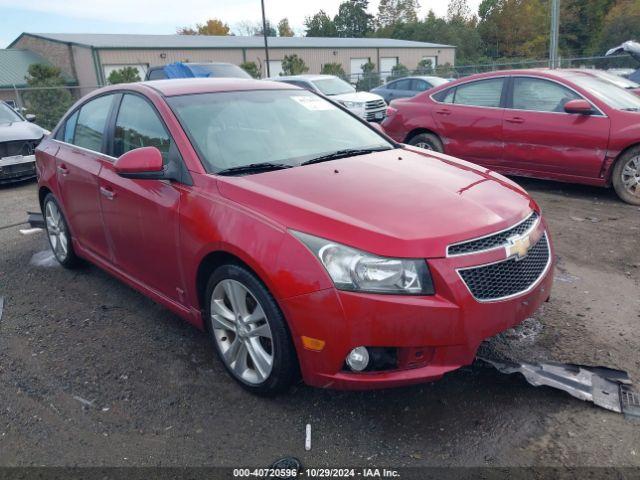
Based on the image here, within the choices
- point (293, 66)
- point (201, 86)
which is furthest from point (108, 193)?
point (293, 66)

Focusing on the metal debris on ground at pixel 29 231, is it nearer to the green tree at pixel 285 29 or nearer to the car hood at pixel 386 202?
the car hood at pixel 386 202

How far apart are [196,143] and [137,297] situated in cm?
171

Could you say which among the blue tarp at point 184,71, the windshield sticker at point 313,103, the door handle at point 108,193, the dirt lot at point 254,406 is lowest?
the dirt lot at point 254,406

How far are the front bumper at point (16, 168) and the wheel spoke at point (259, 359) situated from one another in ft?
25.9

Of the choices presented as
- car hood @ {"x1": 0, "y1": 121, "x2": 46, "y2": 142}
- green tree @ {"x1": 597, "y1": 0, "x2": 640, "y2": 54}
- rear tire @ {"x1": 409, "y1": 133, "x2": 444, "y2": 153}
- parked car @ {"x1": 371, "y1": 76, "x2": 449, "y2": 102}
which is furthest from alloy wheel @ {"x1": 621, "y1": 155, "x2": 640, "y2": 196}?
green tree @ {"x1": 597, "y1": 0, "x2": 640, "y2": 54}

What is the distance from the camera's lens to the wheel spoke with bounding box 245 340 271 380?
2805 millimetres

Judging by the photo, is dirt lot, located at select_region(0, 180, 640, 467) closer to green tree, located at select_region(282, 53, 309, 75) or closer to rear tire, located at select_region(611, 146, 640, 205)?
rear tire, located at select_region(611, 146, 640, 205)

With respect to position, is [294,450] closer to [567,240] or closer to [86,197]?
[86,197]

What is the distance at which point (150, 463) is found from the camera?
2.52 m

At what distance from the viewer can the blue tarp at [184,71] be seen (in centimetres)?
1299

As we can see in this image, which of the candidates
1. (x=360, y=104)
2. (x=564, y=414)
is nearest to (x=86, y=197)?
(x=564, y=414)

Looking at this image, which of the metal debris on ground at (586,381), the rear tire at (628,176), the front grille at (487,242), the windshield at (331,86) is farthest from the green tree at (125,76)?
the metal debris on ground at (586,381)

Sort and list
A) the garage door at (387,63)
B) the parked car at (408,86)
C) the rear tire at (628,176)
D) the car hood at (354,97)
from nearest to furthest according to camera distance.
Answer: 1. the rear tire at (628,176)
2. the car hood at (354,97)
3. the parked car at (408,86)
4. the garage door at (387,63)

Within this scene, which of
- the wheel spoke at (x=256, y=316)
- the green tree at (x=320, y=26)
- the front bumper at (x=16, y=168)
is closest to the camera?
the wheel spoke at (x=256, y=316)
